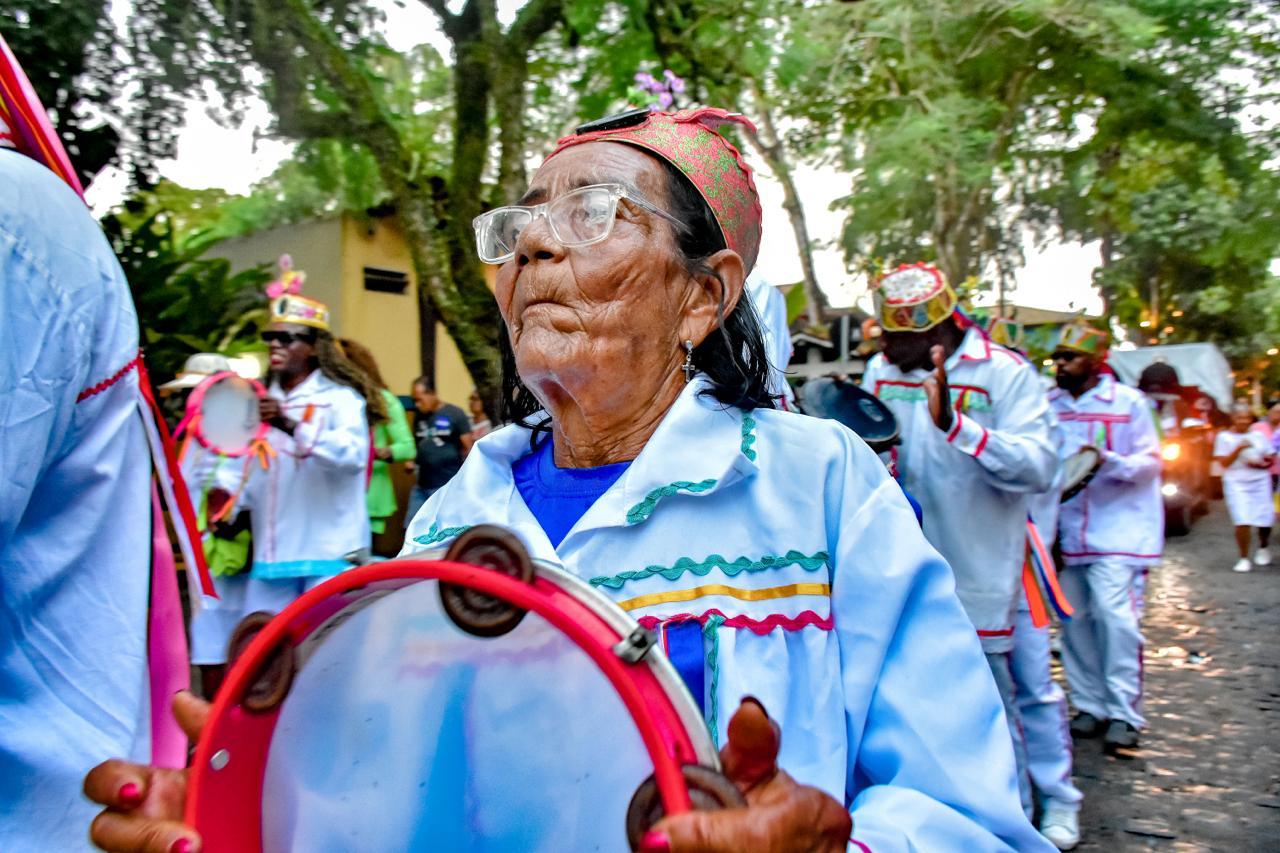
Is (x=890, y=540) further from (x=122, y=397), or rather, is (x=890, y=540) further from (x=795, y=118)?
(x=795, y=118)

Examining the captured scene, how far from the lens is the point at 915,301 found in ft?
15.7

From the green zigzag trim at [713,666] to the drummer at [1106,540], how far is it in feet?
16.7

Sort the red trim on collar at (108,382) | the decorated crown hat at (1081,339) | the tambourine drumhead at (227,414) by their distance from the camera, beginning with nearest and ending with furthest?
the red trim on collar at (108,382) → the tambourine drumhead at (227,414) → the decorated crown hat at (1081,339)

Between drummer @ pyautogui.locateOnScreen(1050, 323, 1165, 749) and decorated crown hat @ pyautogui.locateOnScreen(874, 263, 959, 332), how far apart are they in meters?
2.12

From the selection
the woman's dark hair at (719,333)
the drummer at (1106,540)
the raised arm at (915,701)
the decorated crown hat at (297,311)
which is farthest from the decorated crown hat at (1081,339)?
the raised arm at (915,701)

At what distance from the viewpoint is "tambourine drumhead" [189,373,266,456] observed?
210 inches

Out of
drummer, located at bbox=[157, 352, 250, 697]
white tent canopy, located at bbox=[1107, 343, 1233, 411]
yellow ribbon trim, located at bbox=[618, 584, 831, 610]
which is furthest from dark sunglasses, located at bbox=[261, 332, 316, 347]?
white tent canopy, located at bbox=[1107, 343, 1233, 411]

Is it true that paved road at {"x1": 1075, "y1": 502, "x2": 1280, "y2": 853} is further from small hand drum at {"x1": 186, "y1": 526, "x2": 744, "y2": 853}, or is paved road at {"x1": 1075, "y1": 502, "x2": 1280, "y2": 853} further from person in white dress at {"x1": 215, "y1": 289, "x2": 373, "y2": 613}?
small hand drum at {"x1": 186, "y1": 526, "x2": 744, "y2": 853}

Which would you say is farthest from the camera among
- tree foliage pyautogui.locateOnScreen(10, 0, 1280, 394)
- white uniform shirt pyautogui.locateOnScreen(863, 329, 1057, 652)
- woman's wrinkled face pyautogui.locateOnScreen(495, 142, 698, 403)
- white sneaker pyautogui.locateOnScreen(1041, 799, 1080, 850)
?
tree foliage pyautogui.locateOnScreen(10, 0, 1280, 394)

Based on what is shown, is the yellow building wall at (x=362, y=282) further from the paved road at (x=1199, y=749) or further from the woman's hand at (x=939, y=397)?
the woman's hand at (x=939, y=397)

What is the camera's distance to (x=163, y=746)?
210 cm

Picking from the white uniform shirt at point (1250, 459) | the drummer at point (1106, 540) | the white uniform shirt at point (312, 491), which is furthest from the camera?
the white uniform shirt at point (1250, 459)

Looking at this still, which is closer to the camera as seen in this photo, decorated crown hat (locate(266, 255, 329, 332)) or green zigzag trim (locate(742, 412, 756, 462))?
green zigzag trim (locate(742, 412, 756, 462))

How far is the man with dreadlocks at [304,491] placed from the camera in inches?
214
